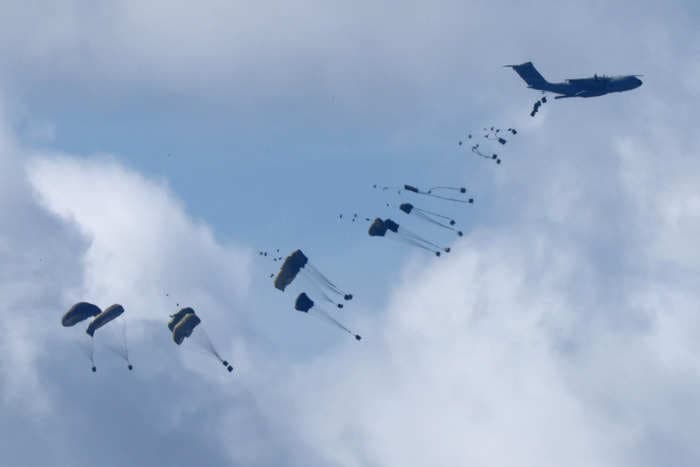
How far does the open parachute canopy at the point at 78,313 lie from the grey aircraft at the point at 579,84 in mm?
85623

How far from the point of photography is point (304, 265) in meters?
111

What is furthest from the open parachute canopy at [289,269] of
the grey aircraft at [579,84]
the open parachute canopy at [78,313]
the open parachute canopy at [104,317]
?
the grey aircraft at [579,84]

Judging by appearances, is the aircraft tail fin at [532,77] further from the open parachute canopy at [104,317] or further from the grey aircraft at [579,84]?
the open parachute canopy at [104,317]

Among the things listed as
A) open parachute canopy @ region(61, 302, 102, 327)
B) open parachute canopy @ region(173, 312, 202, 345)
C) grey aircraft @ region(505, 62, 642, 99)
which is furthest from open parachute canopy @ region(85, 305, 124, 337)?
grey aircraft @ region(505, 62, 642, 99)

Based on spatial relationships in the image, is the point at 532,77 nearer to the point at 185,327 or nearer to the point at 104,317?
the point at 185,327

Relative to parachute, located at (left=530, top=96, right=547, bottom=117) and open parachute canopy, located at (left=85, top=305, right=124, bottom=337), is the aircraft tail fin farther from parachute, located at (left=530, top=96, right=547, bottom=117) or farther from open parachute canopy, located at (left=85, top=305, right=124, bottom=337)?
open parachute canopy, located at (left=85, top=305, right=124, bottom=337)

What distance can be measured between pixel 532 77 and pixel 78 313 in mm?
91632

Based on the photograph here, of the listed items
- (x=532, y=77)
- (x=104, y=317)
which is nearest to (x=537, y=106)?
(x=532, y=77)

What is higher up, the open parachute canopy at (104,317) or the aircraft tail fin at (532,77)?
the aircraft tail fin at (532,77)

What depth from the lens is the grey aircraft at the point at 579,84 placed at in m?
123

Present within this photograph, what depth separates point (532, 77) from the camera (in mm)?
128875

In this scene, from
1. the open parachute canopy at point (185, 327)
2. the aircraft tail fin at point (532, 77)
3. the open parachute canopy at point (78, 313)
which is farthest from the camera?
the aircraft tail fin at point (532, 77)

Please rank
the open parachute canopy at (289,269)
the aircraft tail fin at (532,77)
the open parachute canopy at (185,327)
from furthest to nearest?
the aircraft tail fin at (532,77) → the open parachute canopy at (185,327) → the open parachute canopy at (289,269)

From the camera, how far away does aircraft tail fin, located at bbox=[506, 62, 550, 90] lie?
A: 12769 centimetres
